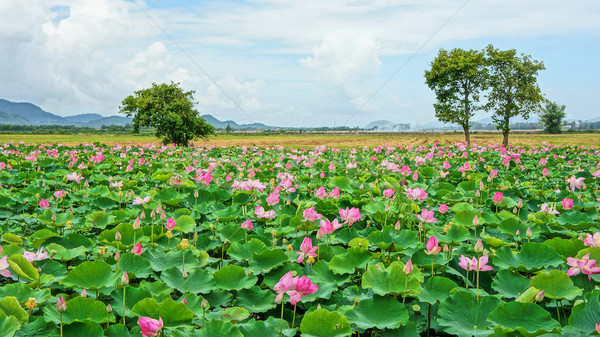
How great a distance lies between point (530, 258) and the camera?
2434mm

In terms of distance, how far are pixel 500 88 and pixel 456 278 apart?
34.7 m

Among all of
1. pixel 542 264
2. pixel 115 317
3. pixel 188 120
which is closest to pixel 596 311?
pixel 542 264

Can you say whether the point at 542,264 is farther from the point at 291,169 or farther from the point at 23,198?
the point at 291,169

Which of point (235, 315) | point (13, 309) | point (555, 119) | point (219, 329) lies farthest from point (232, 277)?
point (555, 119)

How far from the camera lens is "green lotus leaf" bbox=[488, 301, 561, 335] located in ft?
5.80

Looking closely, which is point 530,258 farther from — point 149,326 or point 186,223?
point 186,223

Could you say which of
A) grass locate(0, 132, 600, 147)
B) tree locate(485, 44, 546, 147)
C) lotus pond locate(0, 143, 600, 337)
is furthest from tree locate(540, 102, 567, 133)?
lotus pond locate(0, 143, 600, 337)

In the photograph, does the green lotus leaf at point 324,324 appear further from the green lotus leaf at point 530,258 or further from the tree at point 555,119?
the tree at point 555,119

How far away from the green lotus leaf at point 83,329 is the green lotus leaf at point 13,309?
206 mm

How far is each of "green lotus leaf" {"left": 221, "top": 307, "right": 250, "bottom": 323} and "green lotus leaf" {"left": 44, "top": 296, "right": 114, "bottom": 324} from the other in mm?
519

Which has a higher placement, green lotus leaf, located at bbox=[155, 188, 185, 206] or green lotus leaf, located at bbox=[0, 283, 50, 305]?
green lotus leaf, located at bbox=[155, 188, 185, 206]

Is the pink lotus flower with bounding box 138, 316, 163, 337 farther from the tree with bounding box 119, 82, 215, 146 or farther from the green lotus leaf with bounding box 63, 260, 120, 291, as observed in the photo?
the tree with bounding box 119, 82, 215, 146

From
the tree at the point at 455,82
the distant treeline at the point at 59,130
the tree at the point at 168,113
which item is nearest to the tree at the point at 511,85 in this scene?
the tree at the point at 455,82

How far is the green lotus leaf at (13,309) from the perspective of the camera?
1.80 m
